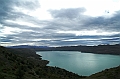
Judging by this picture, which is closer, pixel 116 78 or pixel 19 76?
pixel 19 76

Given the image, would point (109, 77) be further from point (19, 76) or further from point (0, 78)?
point (0, 78)

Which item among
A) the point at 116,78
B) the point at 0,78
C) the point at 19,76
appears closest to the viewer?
the point at 0,78

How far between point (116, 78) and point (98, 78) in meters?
3.98

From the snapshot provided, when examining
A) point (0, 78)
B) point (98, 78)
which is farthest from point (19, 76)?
point (98, 78)

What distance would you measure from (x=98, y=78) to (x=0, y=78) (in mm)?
23386

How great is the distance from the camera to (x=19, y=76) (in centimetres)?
2122

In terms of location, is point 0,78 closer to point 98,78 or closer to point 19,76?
point 19,76

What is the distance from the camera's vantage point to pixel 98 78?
3316cm

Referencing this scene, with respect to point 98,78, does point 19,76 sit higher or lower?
higher

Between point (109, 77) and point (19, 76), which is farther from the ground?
point (19, 76)

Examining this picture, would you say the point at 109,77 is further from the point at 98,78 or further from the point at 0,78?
the point at 0,78

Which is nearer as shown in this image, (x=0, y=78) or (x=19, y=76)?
(x=0, y=78)

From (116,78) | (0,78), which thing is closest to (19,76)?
(0,78)

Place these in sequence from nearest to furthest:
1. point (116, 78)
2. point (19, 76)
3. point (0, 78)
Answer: point (0, 78) → point (19, 76) → point (116, 78)
